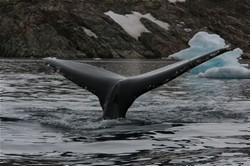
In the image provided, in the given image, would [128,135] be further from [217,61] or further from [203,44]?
[203,44]

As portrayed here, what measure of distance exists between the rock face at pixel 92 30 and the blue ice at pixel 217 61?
47.2 meters

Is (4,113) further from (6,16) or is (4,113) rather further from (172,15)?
(172,15)

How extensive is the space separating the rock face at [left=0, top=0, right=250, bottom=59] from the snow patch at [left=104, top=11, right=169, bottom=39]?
2.83 feet

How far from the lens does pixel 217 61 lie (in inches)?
1341

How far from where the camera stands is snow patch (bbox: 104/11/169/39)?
313ft

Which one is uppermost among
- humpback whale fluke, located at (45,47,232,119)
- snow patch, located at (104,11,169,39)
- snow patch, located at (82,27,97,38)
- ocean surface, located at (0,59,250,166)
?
snow patch, located at (104,11,169,39)

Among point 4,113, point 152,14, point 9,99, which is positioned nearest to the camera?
point 4,113

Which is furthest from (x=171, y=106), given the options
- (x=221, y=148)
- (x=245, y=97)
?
(x=221, y=148)

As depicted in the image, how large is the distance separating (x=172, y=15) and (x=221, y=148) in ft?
318

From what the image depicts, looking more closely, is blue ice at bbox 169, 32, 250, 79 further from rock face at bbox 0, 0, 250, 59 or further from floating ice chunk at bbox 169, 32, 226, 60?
rock face at bbox 0, 0, 250, 59

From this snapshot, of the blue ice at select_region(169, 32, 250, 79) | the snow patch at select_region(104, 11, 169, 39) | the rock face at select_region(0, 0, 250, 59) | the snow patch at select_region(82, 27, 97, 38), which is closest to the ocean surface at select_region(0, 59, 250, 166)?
the blue ice at select_region(169, 32, 250, 79)

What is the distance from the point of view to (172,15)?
105 metres

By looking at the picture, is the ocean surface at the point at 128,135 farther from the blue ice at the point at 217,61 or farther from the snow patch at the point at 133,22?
the snow patch at the point at 133,22

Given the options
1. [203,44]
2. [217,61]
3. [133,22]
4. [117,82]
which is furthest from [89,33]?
[117,82]
